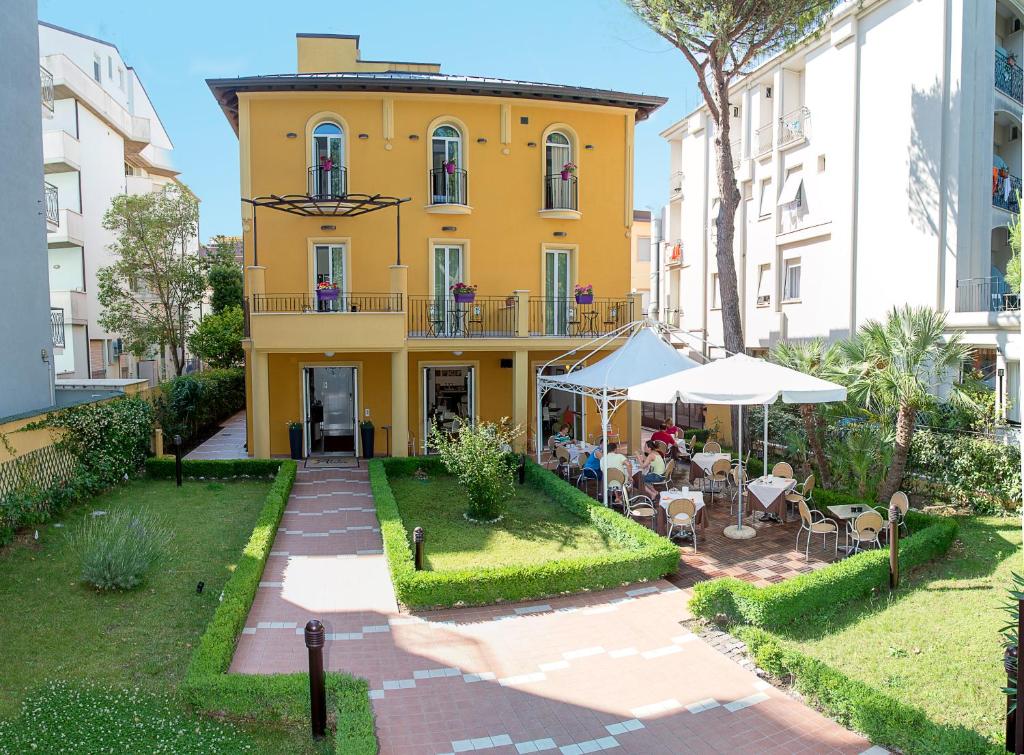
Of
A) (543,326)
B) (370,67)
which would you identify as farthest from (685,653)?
(370,67)

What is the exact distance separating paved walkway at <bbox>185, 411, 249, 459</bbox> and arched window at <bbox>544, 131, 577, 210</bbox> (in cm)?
1079

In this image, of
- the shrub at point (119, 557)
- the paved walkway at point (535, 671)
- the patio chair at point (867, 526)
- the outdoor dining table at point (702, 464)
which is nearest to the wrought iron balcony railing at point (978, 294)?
the outdoor dining table at point (702, 464)

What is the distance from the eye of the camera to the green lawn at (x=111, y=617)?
21.7 ft

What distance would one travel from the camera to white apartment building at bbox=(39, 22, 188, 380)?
82.0ft

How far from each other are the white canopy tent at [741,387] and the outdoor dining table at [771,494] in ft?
1.49

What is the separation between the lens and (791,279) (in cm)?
2409

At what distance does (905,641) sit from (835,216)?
16.9 metres

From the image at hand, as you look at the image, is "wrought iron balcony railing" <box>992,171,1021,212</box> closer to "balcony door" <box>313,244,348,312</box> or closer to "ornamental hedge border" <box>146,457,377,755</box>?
"balcony door" <box>313,244,348,312</box>

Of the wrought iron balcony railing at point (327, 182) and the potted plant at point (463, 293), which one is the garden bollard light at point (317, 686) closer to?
the potted plant at point (463, 293)

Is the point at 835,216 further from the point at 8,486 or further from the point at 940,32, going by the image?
the point at 8,486

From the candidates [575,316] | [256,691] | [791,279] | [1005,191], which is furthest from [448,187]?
[256,691]

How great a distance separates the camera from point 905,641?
301 inches

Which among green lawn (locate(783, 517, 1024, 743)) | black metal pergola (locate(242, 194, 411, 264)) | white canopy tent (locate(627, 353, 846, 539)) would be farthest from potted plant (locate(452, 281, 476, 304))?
green lawn (locate(783, 517, 1024, 743))

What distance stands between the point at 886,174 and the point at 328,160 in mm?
15174
